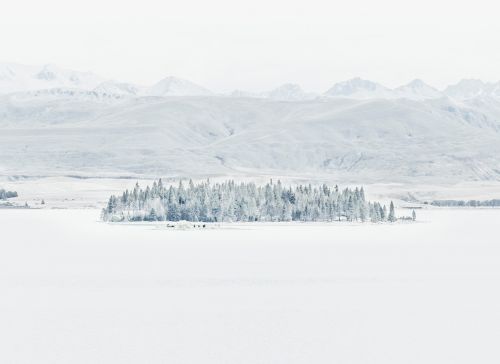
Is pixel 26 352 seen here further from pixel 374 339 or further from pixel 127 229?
pixel 127 229

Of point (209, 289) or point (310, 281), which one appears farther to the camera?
point (310, 281)

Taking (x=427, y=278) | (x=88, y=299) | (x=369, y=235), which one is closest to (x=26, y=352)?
(x=88, y=299)

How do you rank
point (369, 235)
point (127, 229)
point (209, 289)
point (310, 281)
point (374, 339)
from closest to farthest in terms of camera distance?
point (374, 339), point (209, 289), point (310, 281), point (369, 235), point (127, 229)

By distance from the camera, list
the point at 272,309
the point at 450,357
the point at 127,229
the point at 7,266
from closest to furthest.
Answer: the point at 450,357
the point at 272,309
the point at 7,266
the point at 127,229

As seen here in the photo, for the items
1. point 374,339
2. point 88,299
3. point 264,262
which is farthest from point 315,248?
point 374,339

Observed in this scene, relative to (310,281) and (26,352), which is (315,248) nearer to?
(310,281)

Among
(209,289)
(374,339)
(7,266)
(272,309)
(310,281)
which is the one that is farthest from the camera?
(7,266)
